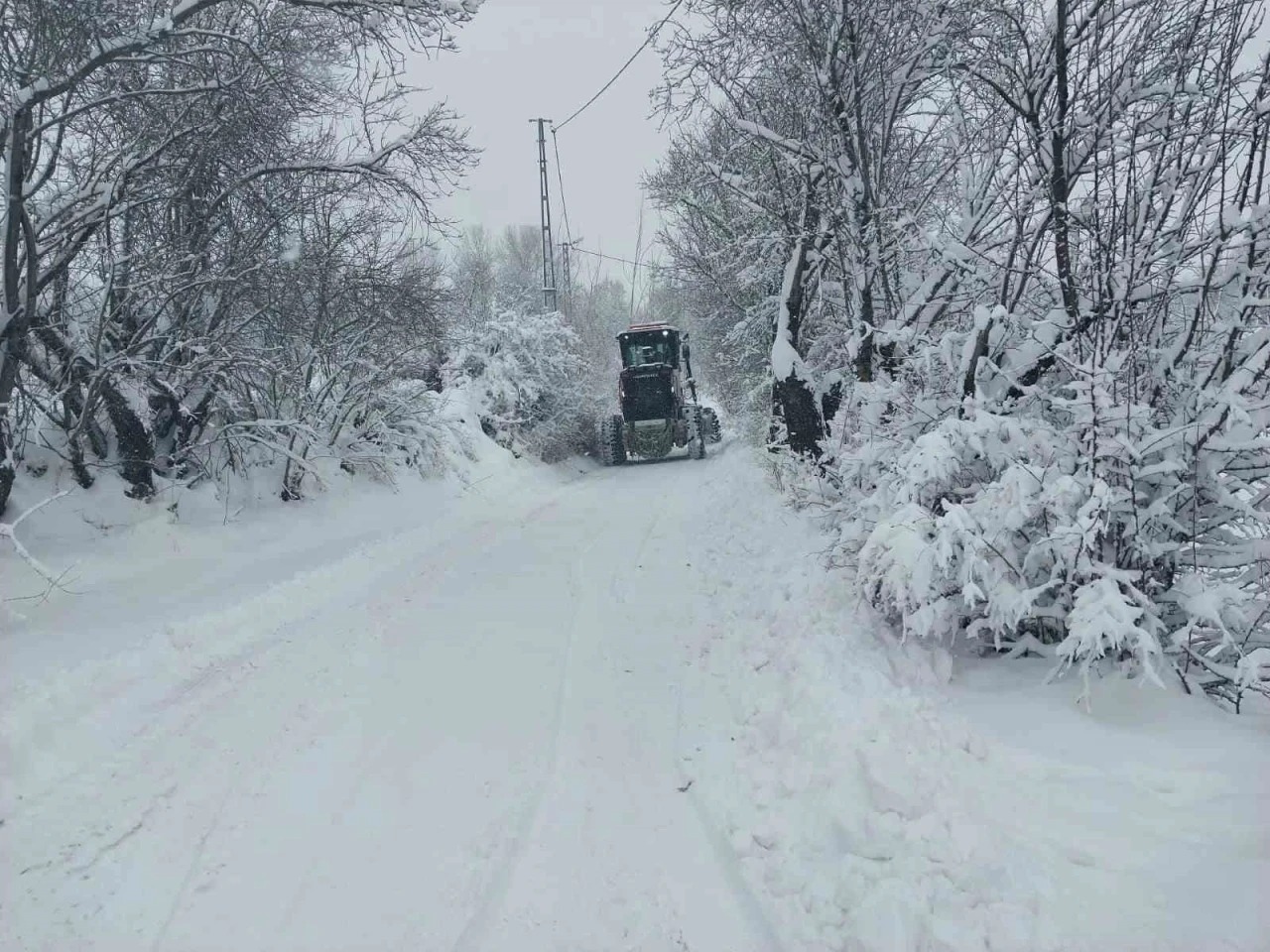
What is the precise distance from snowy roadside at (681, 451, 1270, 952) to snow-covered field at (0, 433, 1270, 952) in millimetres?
13

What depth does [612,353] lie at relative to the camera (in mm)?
32094

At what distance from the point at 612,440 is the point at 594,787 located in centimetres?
1927

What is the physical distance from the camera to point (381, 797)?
11.0 feet

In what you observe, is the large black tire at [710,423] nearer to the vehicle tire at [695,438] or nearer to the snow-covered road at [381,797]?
the vehicle tire at [695,438]

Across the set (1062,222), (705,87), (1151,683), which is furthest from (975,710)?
(705,87)

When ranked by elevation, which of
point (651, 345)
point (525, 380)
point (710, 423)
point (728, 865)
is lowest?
point (728, 865)

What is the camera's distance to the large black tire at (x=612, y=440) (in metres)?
22.5

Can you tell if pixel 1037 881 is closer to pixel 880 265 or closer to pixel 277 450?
pixel 880 265

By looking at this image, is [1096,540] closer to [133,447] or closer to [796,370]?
[796,370]

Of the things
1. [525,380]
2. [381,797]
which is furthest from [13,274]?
[525,380]

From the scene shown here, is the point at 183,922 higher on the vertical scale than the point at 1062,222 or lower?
lower

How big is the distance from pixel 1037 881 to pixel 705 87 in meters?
7.96

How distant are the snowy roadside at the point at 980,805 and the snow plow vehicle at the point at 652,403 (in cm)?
1729

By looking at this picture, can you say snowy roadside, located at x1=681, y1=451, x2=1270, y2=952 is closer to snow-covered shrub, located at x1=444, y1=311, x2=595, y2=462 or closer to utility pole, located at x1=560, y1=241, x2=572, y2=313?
snow-covered shrub, located at x1=444, y1=311, x2=595, y2=462
